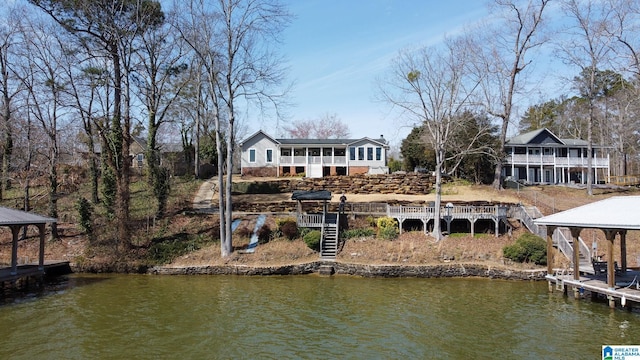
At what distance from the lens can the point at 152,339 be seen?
44.4 feet

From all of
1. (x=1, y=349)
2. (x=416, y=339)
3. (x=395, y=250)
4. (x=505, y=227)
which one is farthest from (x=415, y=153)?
(x=1, y=349)

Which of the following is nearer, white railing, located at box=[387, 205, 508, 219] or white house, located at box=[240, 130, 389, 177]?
white railing, located at box=[387, 205, 508, 219]

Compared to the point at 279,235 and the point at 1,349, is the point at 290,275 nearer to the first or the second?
the point at 279,235

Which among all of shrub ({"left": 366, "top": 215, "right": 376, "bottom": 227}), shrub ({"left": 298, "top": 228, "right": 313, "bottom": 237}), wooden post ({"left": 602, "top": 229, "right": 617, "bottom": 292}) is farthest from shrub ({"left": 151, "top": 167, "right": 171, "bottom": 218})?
wooden post ({"left": 602, "top": 229, "right": 617, "bottom": 292})

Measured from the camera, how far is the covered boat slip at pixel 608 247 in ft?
54.3

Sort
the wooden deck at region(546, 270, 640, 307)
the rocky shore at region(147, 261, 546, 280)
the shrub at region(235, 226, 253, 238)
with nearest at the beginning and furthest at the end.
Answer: the wooden deck at region(546, 270, 640, 307) → the rocky shore at region(147, 261, 546, 280) → the shrub at region(235, 226, 253, 238)

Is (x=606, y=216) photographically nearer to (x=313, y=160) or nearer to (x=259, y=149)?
(x=313, y=160)

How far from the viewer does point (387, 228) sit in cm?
2655

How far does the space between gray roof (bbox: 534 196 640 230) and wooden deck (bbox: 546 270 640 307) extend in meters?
2.37

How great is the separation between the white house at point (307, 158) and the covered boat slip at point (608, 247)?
93.1 ft

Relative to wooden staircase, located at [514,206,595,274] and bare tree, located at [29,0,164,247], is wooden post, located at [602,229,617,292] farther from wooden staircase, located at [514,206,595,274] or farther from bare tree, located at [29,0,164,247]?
bare tree, located at [29,0,164,247]

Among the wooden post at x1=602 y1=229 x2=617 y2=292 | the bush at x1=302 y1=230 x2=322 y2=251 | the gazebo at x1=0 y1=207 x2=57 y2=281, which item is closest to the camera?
the wooden post at x1=602 y1=229 x2=617 y2=292

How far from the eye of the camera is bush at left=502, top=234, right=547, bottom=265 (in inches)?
900

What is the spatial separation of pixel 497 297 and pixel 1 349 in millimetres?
17489
